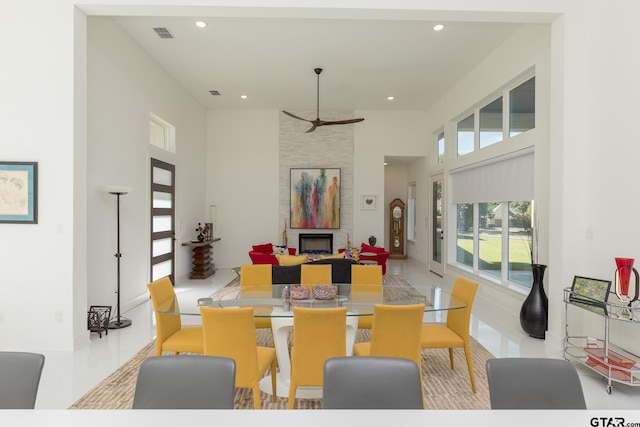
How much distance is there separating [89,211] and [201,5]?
2.72 metres

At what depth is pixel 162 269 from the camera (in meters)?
6.59

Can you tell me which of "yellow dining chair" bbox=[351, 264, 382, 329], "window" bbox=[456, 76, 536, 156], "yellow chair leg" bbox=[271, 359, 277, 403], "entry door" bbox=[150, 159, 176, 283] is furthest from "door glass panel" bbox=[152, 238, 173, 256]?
"window" bbox=[456, 76, 536, 156]

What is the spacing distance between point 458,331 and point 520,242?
2855 millimetres

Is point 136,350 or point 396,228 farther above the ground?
point 396,228

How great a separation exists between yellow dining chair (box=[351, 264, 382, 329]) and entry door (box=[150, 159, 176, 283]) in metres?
3.87

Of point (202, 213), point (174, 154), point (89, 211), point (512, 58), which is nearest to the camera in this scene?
point (89, 211)

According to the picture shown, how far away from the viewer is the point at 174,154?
23.1 feet

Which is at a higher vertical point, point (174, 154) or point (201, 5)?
point (201, 5)

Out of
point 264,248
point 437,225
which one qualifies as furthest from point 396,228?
point 264,248

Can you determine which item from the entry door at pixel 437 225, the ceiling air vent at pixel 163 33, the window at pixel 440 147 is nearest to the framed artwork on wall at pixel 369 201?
the entry door at pixel 437 225

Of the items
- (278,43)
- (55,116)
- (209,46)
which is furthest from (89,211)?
(278,43)

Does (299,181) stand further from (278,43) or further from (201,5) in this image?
(201,5)

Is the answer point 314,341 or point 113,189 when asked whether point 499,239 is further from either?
point 113,189

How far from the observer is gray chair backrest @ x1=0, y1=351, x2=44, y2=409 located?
1.45 meters
